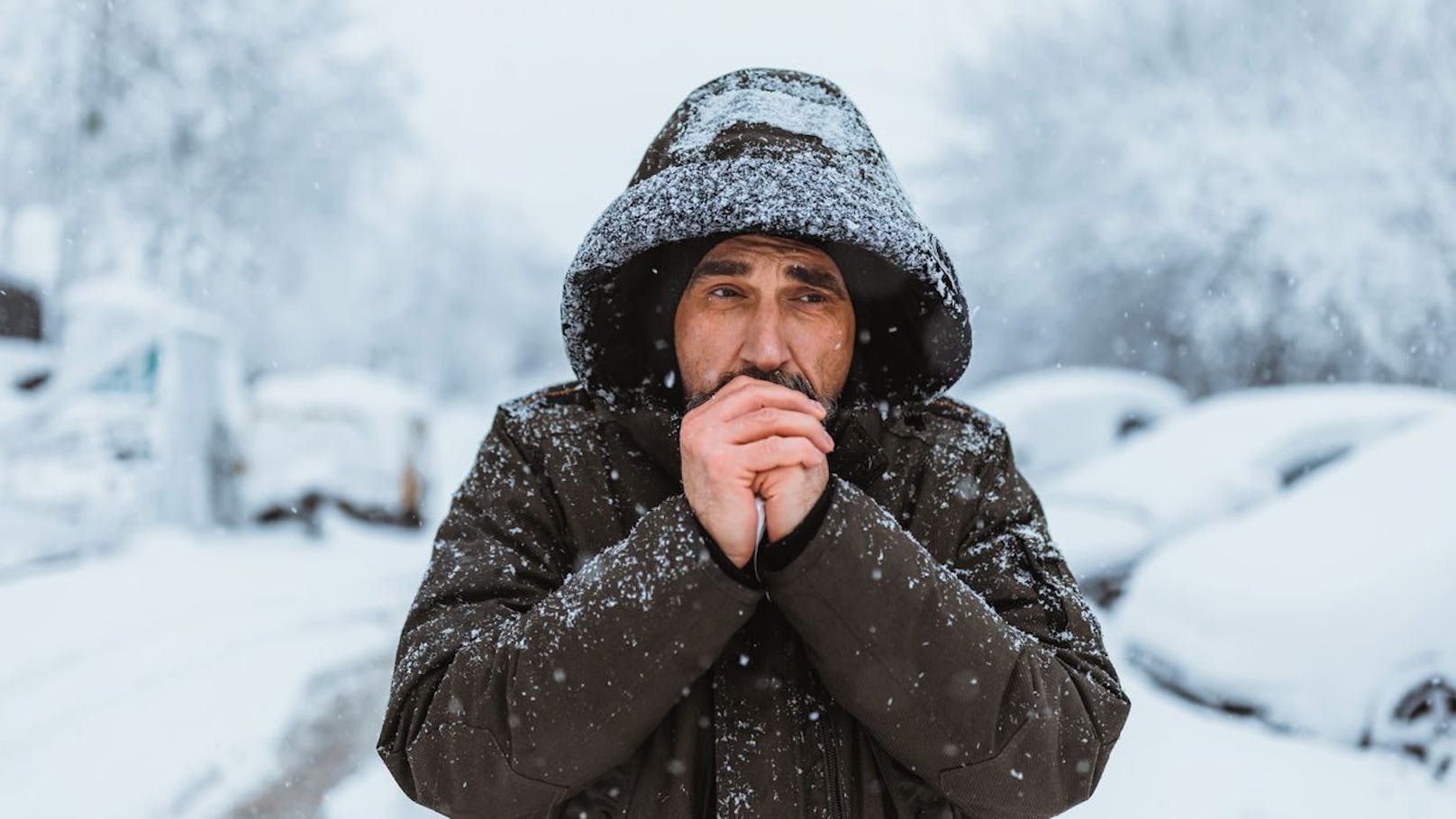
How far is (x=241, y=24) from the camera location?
57.8 ft

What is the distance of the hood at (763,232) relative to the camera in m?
1.48

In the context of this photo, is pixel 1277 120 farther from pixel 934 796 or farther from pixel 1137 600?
pixel 934 796

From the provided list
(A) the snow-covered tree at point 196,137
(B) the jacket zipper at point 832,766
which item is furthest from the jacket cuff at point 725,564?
(A) the snow-covered tree at point 196,137

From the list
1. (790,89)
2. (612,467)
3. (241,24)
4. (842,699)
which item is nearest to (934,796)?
(842,699)

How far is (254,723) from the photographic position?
4227mm

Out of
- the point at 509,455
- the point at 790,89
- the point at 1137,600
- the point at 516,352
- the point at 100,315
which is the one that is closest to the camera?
the point at 509,455

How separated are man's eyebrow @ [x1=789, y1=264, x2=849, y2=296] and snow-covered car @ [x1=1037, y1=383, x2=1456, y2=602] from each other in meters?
3.88

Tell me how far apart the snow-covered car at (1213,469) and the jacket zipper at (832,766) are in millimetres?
4032

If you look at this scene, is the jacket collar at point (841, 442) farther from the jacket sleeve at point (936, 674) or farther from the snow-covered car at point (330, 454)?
the snow-covered car at point (330, 454)

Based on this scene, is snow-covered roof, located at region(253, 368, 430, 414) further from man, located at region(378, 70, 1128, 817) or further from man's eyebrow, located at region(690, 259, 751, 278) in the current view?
man's eyebrow, located at region(690, 259, 751, 278)

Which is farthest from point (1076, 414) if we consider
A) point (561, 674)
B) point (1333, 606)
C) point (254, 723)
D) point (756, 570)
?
point (561, 674)

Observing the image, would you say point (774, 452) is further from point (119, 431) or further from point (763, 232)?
point (119, 431)

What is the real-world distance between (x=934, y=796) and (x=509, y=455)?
0.75 meters

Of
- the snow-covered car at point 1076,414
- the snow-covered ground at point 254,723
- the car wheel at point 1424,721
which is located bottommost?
the snow-covered ground at point 254,723
